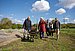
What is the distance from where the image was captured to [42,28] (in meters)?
17.3

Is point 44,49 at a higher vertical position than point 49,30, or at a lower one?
lower

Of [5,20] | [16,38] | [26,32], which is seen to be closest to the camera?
[16,38]

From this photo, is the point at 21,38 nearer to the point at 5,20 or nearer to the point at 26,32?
the point at 26,32

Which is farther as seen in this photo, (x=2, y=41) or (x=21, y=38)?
(x=21, y=38)

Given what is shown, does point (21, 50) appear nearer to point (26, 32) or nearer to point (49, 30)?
point (26, 32)

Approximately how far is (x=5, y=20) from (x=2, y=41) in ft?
129

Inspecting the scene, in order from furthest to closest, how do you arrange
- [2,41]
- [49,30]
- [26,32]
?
[49,30] → [26,32] → [2,41]

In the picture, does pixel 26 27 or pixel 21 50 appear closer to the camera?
pixel 21 50

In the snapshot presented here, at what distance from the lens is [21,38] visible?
16141 millimetres

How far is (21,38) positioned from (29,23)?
1613mm

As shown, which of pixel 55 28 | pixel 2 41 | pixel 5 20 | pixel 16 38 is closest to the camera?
pixel 2 41

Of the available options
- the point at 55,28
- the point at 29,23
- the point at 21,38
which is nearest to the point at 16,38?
the point at 21,38

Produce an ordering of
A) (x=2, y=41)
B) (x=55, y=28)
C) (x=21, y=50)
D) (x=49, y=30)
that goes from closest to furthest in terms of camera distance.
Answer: (x=21, y=50)
(x=2, y=41)
(x=55, y=28)
(x=49, y=30)

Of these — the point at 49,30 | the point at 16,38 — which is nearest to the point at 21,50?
the point at 16,38
